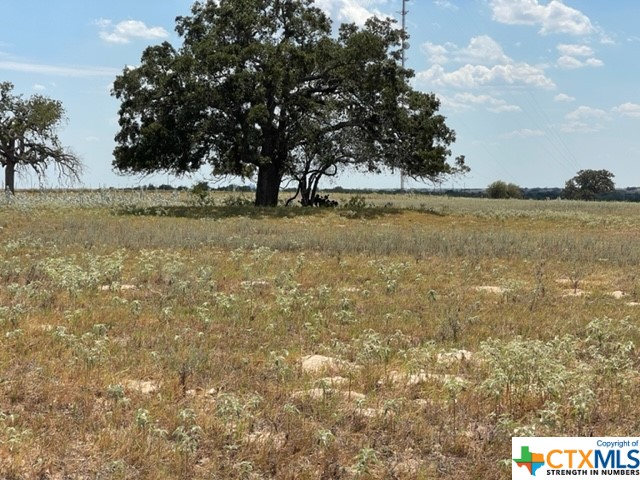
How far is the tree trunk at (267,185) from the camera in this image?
3125 centimetres

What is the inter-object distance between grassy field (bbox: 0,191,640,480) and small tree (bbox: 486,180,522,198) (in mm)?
88314

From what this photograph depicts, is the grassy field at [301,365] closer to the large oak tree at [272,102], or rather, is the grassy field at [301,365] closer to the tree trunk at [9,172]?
the large oak tree at [272,102]

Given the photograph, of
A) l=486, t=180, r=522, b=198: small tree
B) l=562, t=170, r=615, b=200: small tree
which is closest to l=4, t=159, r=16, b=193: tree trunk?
l=486, t=180, r=522, b=198: small tree

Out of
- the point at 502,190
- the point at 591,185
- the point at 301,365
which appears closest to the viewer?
the point at 301,365

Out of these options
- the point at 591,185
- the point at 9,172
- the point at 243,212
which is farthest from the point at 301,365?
the point at 591,185

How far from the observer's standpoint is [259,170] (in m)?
31.3

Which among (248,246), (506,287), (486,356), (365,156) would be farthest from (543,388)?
(365,156)

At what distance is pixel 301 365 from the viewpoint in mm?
6168

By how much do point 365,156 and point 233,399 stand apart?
2656 centimetres

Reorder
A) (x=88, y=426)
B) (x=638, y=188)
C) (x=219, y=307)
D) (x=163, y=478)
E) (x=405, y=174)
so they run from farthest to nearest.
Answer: (x=638, y=188), (x=405, y=174), (x=219, y=307), (x=88, y=426), (x=163, y=478)

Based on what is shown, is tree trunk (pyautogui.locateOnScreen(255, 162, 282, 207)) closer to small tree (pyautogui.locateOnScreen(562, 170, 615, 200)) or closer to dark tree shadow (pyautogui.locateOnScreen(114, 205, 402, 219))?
dark tree shadow (pyautogui.locateOnScreen(114, 205, 402, 219))

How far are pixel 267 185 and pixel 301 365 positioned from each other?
25627 millimetres

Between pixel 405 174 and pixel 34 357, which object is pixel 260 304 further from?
pixel 405 174

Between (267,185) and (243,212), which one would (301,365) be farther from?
(267,185)
